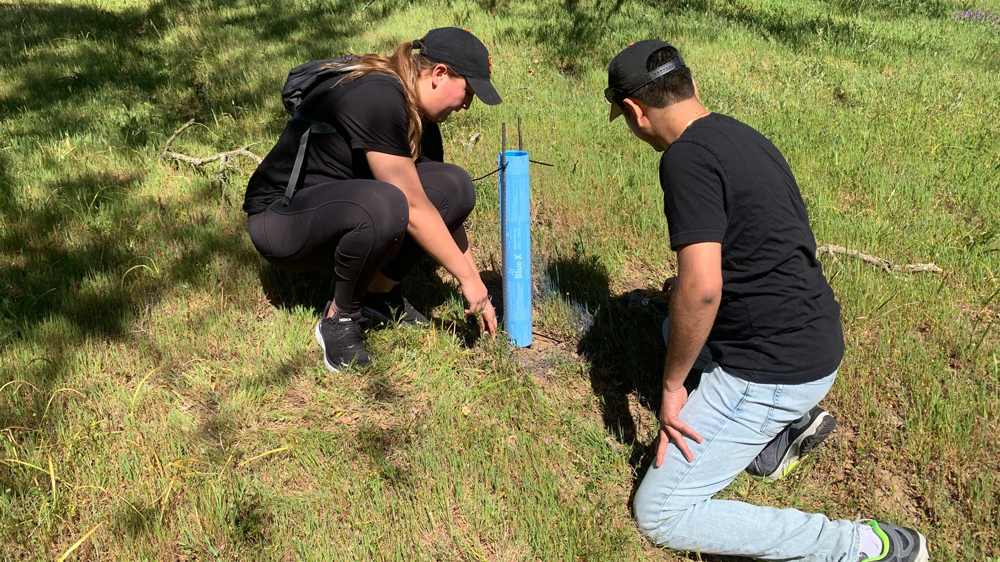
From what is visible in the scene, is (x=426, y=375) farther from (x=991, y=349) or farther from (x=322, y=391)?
(x=991, y=349)

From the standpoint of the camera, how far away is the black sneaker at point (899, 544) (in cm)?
211

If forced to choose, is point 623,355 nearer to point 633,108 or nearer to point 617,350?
point 617,350

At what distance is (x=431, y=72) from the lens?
279 cm

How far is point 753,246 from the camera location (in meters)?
2.18

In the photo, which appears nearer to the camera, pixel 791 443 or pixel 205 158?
pixel 791 443

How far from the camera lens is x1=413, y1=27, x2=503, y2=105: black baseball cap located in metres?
2.71

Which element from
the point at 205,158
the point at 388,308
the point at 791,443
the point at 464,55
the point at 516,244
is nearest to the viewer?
the point at 791,443

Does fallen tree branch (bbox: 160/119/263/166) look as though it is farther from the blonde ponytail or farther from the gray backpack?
the blonde ponytail

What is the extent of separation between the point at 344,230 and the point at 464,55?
89 centimetres

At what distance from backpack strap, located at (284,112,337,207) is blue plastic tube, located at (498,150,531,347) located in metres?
0.80

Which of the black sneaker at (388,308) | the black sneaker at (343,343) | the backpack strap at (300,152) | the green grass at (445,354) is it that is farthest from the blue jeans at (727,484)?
the backpack strap at (300,152)

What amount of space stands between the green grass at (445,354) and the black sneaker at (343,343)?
7cm


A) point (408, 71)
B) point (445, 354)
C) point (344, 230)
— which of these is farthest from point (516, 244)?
point (408, 71)

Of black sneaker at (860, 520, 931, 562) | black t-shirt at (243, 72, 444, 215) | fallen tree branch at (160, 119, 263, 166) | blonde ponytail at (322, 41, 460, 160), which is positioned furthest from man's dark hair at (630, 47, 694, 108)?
fallen tree branch at (160, 119, 263, 166)
